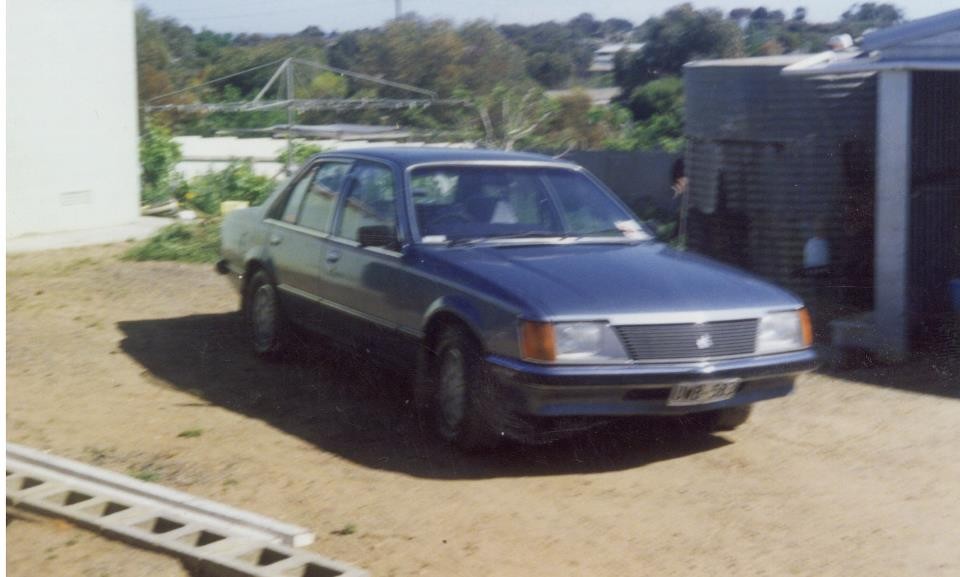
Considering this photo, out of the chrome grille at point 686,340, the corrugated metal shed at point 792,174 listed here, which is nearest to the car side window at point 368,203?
the chrome grille at point 686,340

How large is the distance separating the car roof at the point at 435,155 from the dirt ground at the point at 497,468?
1311 millimetres

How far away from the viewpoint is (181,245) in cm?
1449

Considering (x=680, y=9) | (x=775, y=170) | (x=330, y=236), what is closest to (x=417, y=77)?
(x=680, y=9)

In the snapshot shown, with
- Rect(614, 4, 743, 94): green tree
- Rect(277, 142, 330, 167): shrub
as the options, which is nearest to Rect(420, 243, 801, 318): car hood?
Rect(277, 142, 330, 167): shrub

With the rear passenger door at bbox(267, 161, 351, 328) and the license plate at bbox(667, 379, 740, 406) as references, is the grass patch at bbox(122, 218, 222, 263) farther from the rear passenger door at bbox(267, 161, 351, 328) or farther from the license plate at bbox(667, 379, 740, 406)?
the license plate at bbox(667, 379, 740, 406)

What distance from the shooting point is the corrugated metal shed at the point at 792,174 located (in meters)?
11.1

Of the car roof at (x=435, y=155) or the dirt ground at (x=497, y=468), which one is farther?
the car roof at (x=435, y=155)

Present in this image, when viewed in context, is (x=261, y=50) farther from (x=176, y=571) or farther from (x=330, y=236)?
(x=176, y=571)

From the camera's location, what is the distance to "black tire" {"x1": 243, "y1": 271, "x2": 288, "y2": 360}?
28.4 feet

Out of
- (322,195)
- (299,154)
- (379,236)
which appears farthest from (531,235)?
(299,154)

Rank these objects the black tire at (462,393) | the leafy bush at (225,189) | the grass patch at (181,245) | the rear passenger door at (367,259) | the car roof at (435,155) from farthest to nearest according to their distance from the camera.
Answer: the leafy bush at (225,189)
the grass patch at (181,245)
the car roof at (435,155)
the rear passenger door at (367,259)
the black tire at (462,393)

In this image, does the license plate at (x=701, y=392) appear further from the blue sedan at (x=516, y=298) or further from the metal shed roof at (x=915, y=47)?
the metal shed roof at (x=915, y=47)

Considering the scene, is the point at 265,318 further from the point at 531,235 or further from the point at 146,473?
the point at 146,473

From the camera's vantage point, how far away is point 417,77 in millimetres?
36500
